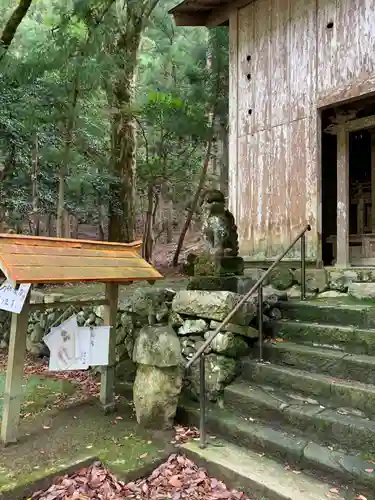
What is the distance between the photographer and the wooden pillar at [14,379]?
3.78m

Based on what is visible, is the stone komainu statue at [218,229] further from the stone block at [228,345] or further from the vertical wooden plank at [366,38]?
the vertical wooden plank at [366,38]

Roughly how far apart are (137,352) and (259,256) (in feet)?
11.9

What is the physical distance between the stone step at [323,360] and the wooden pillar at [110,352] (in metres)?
1.75

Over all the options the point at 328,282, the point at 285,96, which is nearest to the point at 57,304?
the point at 328,282

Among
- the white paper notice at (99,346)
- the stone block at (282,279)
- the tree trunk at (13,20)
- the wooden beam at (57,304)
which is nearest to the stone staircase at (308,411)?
the white paper notice at (99,346)

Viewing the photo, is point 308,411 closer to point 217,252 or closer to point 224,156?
point 217,252

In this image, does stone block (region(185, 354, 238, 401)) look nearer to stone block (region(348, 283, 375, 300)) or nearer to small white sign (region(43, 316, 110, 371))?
small white sign (region(43, 316, 110, 371))

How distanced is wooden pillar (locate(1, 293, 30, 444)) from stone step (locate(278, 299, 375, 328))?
329cm

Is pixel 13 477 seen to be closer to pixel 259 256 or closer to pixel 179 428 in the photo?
pixel 179 428

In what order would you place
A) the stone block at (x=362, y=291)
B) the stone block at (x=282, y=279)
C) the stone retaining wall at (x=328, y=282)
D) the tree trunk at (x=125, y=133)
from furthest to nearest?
the tree trunk at (x=125, y=133), the stone block at (x=282, y=279), the stone retaining wall at (x=328, y=282), the stone block at (x=362, y=291)

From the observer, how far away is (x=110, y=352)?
4633 millimetres

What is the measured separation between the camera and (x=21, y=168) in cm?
986

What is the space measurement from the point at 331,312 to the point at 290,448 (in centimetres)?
195

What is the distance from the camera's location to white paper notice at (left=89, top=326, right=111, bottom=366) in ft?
14.5
